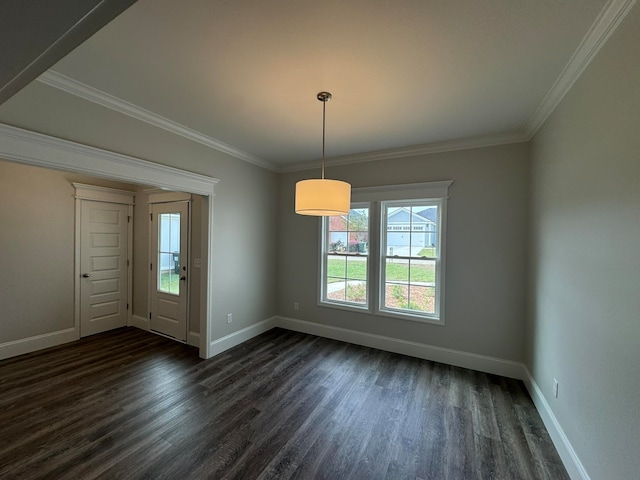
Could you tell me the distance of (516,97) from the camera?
2299mm

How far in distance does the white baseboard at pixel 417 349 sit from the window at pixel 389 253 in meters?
0.37

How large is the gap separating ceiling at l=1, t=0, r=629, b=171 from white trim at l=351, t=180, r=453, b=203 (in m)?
0.67

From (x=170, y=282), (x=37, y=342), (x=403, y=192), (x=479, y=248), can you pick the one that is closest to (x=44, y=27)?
(x=403, y=192)

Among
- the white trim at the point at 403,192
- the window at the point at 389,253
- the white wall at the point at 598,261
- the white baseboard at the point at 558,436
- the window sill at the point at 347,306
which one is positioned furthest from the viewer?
the window sill at the point at 347,306

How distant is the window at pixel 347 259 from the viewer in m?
4.04

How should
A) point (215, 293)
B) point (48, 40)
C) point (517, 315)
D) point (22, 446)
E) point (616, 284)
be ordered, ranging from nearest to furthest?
point (48, 40)
point (616, 284)
point (22, 446)
point (517, 315)
point (215, 293)

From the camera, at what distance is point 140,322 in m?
4.55

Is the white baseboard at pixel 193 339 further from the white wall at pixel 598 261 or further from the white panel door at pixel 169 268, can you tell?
the white wall at pixel 598 261

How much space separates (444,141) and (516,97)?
40.8 inches

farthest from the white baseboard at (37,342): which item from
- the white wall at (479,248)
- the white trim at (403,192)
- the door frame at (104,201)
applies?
the white trim at (403,192)

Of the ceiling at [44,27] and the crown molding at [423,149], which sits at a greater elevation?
the crown molding at [423,149]

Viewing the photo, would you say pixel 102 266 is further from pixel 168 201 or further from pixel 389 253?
pixel 389 253

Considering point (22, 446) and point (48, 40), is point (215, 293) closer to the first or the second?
point (22, 446)

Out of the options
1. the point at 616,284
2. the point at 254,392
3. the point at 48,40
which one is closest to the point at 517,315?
the point at 616,284
